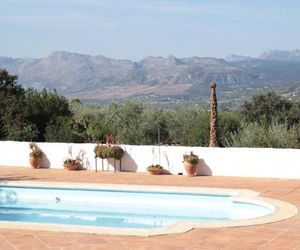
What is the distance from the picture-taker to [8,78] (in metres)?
29.9

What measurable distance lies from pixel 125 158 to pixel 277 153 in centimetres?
414

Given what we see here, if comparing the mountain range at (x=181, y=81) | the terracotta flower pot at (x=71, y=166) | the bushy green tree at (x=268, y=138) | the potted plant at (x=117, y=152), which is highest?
the mountain range at (x=181, y=81)


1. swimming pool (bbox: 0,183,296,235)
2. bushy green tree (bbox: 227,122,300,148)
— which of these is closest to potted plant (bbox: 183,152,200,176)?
swimming pool (bbox: 0,183,296,235)

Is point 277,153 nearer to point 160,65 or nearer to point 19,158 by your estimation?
point 19,158

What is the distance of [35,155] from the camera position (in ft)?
55.0

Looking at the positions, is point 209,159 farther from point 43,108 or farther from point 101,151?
point 43,108

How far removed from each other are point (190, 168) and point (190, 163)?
141 mm

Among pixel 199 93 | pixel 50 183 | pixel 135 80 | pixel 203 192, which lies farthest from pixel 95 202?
pixel 135 80

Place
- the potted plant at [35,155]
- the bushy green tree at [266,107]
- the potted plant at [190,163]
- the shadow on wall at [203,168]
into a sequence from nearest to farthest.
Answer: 1. the potted plant at [190,163]
2. the shadow on wall at [203,168]
3. the potted plant at [35,155]
4. the bushy green tree at [266,107]

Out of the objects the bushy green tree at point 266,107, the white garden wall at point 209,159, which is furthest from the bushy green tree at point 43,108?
the bushy green tree at point 266,107

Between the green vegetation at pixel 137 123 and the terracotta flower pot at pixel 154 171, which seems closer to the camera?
the terracotta flower pot at pixel 154 171

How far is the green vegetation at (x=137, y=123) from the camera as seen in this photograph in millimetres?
18375

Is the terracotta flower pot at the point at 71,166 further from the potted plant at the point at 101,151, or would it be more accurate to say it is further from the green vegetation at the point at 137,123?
the green vegetation at the point at 137,123

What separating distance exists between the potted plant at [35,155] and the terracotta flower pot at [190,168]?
4404 millimetres
